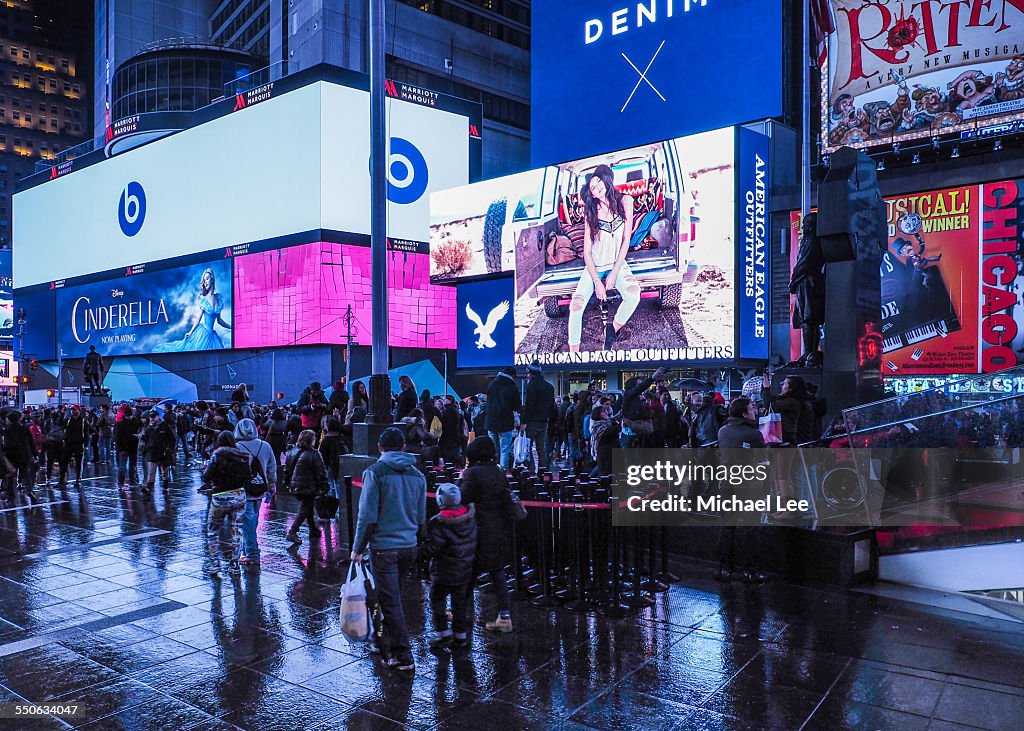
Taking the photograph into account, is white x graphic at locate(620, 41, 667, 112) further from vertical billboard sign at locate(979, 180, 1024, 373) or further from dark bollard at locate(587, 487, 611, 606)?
dark bollard at locate(587, 487, 611, 606)

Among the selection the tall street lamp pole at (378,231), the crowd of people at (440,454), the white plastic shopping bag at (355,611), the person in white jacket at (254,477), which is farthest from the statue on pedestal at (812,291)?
the white plastic shopping bag at (355,611)

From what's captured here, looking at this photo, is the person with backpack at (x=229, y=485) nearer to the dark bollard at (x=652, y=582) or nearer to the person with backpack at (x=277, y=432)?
the dark bollard at (x=652, y=582)

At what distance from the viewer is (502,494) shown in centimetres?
646

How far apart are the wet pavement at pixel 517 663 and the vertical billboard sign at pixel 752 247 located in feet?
71.6

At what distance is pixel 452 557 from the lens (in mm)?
6133

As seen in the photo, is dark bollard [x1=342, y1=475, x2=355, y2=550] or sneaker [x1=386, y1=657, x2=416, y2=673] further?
dark bollard [x1=342, y1=475, x2=355, y2=550]

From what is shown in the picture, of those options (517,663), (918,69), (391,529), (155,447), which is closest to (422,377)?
(155,447)

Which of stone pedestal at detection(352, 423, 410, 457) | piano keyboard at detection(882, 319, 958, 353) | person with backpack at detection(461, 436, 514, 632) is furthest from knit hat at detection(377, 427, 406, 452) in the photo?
piano keyboard at detection(882, 319, 958, 353)

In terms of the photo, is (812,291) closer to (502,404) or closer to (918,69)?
(502,404)

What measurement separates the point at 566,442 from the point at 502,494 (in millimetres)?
12520

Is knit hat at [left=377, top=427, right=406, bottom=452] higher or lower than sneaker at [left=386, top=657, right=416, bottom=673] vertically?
higher

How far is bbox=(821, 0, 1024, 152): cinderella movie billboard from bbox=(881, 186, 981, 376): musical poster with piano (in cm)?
243

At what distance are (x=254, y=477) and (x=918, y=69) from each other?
25853 mm

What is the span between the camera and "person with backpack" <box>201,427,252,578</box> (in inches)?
355
